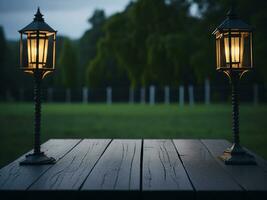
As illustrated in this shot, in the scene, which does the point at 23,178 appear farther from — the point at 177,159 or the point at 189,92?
the point at 189,92

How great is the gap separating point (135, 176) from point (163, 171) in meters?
0.24

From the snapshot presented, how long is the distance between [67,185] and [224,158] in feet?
4.14

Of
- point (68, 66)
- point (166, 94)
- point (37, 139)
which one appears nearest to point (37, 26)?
point (37, 139)

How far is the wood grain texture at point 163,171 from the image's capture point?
2.35m

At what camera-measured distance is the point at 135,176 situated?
2.63 metres

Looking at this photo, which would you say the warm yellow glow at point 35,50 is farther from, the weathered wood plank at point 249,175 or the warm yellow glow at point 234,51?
the weathered wood plank at point 249,175

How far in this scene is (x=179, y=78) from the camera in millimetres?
30859

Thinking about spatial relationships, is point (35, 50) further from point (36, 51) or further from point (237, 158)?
point (237, 158)

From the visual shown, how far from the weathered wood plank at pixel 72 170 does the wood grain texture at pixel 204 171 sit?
0.58 m

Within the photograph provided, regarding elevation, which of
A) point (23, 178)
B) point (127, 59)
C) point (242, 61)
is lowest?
point (23, 178)

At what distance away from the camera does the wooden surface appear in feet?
7.41

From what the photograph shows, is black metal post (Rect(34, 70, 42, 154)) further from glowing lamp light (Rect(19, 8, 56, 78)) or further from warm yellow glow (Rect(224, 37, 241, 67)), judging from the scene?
warm yellow glow (Rect(224, 37, 241, 67))

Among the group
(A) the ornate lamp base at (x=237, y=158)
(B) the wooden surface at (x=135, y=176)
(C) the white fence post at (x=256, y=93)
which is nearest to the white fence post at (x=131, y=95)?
(C) the white fence post at (x=256, y=93)

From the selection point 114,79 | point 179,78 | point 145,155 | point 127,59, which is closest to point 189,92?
point 179,78
